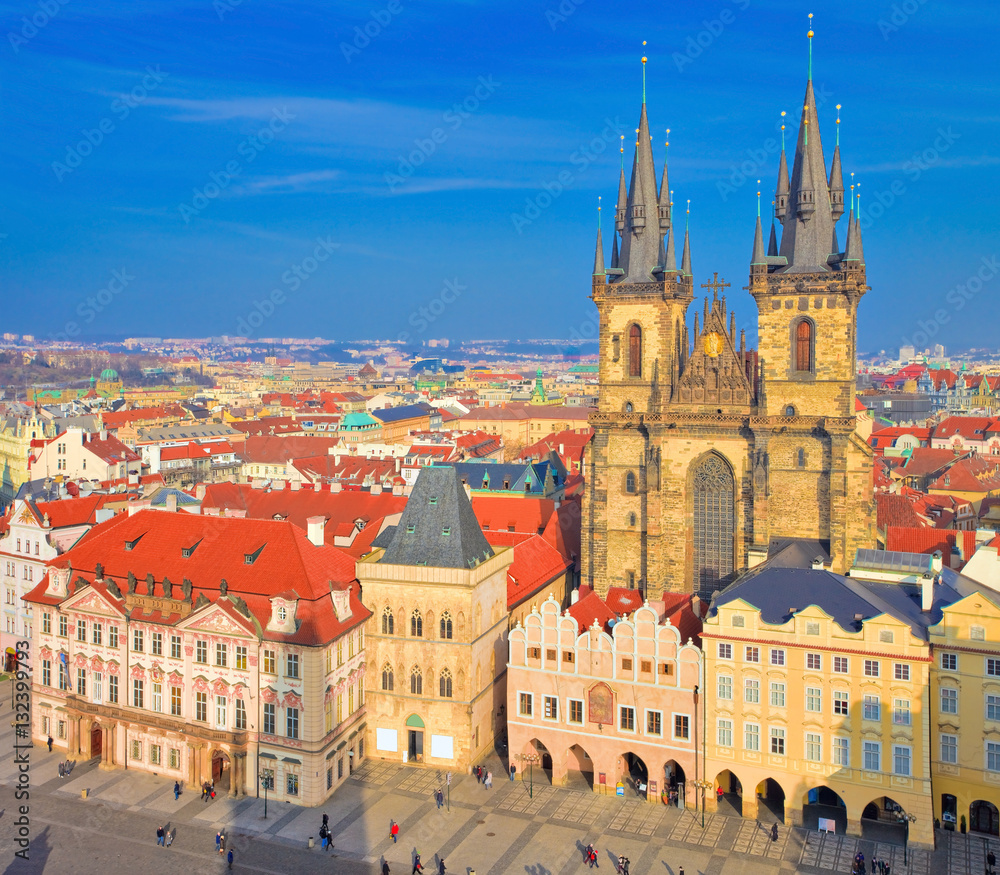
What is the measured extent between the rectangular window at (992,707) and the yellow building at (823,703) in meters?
2.84

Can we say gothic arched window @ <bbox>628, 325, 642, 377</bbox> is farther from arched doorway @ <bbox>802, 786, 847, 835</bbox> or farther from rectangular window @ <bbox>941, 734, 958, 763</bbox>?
rectangular window @ <bbox>941, 734, 958, 763</bbox>

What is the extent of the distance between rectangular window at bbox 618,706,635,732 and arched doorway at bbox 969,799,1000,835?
17753 millimetres

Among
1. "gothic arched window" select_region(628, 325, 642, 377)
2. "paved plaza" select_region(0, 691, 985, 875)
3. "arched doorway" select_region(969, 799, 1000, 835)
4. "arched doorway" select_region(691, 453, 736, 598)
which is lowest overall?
"paved plaza" select_region(0, 691, 985, 875)

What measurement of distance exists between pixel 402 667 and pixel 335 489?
35416mm

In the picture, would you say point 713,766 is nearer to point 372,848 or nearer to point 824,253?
point 372,848

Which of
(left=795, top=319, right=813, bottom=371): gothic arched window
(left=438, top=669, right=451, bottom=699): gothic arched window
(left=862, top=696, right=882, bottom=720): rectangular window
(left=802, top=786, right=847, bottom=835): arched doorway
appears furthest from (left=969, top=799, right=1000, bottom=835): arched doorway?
(left=795, top=319, right=813, bottom=371): gothic arched window

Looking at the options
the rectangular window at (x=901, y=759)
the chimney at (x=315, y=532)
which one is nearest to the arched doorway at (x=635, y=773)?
the rectangular window at (x=901, y=759)

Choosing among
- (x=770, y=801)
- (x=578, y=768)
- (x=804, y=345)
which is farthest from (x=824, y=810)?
(x=804, y=345)

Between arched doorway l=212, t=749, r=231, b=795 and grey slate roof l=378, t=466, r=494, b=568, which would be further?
grey slate roof l=378, t=466, r=494, b=568

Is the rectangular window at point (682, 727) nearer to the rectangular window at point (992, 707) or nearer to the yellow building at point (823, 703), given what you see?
the yellow building at point (823, 703)

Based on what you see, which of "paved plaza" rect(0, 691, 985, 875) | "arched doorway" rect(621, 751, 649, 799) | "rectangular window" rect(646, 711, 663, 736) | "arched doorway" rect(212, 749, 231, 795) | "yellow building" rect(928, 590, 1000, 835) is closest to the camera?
"paved plaza" rect(0, 691, 985, 875)

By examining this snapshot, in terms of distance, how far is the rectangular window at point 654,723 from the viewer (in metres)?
54.4

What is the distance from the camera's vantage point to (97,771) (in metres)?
58.8

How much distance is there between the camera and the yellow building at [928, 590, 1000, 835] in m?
48.2
